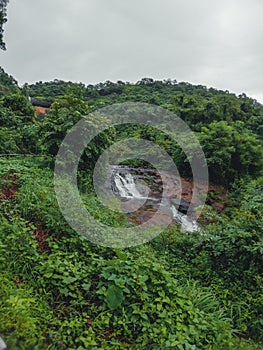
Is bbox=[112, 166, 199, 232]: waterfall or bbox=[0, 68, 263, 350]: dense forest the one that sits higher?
bbox=[112, 166, 199, 232]: waterfall

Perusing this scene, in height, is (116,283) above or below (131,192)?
below

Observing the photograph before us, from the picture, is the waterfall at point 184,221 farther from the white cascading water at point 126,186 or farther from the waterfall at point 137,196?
the white cascading water at point 126,186

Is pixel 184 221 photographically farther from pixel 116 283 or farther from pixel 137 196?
pixel 116 283

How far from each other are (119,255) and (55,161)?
3.47m

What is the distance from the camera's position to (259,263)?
363cm

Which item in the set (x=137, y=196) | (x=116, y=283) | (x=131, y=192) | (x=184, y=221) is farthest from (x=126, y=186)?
(x=116, y=283)

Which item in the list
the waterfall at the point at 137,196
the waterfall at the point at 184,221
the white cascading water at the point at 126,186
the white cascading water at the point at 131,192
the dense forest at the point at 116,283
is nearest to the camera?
the dense forest at the point at 116,283

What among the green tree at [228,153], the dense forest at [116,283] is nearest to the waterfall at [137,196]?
the dense forest at [116,283]

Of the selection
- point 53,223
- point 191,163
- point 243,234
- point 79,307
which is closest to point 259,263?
point 243,234

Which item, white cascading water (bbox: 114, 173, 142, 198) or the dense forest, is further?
white cascading water (bbox: 114, 173, 142, 198)

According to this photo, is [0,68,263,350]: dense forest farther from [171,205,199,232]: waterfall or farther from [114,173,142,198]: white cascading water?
[114,173,142,198]: white cascading water

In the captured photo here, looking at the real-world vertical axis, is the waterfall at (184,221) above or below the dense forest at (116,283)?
above

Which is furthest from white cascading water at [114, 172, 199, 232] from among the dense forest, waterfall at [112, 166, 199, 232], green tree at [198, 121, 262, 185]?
green tree at [198, 121, 262, 185]

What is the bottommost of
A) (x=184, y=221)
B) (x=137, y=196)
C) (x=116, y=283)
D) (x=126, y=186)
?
(x=116, y=283)
